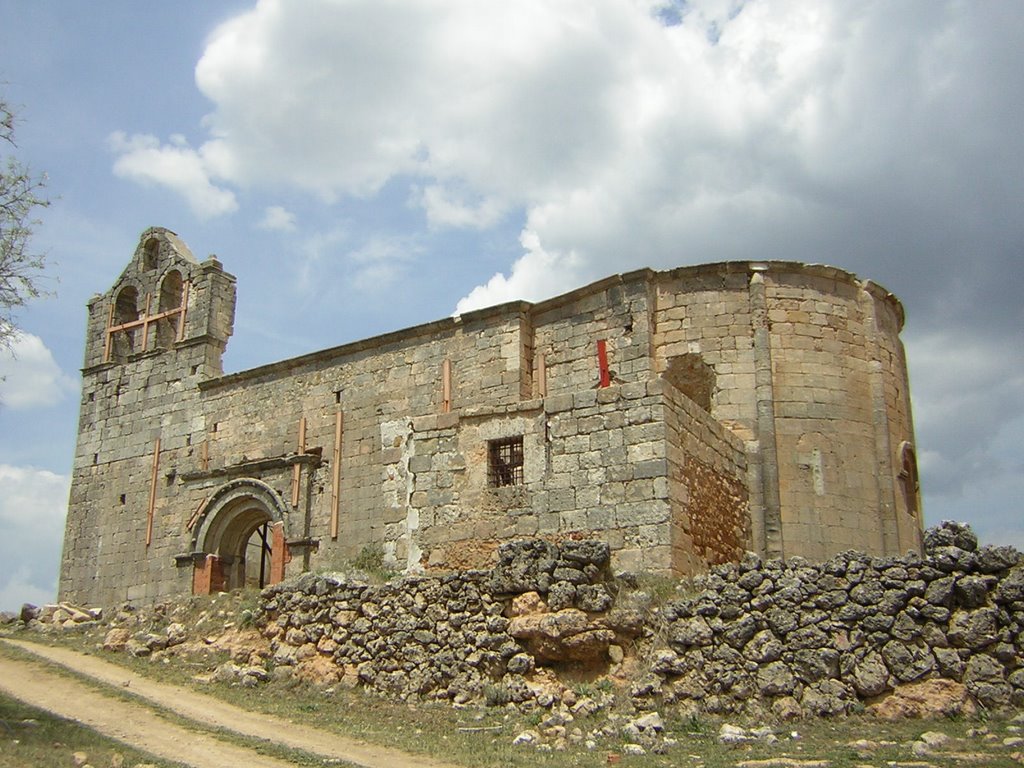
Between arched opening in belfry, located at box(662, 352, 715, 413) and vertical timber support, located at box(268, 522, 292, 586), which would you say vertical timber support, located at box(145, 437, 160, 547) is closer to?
vertical timber support, located at box(268, 522, 292, 586)

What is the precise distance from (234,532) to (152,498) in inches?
84.3

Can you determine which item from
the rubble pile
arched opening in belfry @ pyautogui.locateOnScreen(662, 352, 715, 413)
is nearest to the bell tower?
arched opening in belfry @ pyautogui.locateOnScreen(662, 352, 715, 413)

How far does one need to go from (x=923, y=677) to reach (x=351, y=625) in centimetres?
642

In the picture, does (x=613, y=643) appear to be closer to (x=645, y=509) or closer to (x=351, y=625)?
(x=645, y=509)

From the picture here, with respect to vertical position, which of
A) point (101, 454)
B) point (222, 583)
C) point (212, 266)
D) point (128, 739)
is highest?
point (212, 266)

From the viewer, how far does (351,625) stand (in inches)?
509

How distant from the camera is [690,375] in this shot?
1725 centimetres

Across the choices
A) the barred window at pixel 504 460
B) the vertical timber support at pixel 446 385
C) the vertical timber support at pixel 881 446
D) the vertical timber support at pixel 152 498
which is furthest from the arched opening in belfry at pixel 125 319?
the vertical timber support at pixel 881 446

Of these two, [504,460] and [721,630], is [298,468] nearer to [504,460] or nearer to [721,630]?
[504,460]

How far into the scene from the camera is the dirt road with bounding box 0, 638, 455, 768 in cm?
998

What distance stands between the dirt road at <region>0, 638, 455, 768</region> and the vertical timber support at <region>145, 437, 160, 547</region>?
6.56m

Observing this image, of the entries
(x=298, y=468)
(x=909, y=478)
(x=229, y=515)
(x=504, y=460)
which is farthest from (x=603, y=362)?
(x=229, y=515)

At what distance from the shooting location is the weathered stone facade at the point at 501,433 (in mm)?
13281

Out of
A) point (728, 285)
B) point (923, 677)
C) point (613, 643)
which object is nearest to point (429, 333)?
point (728, 285)
